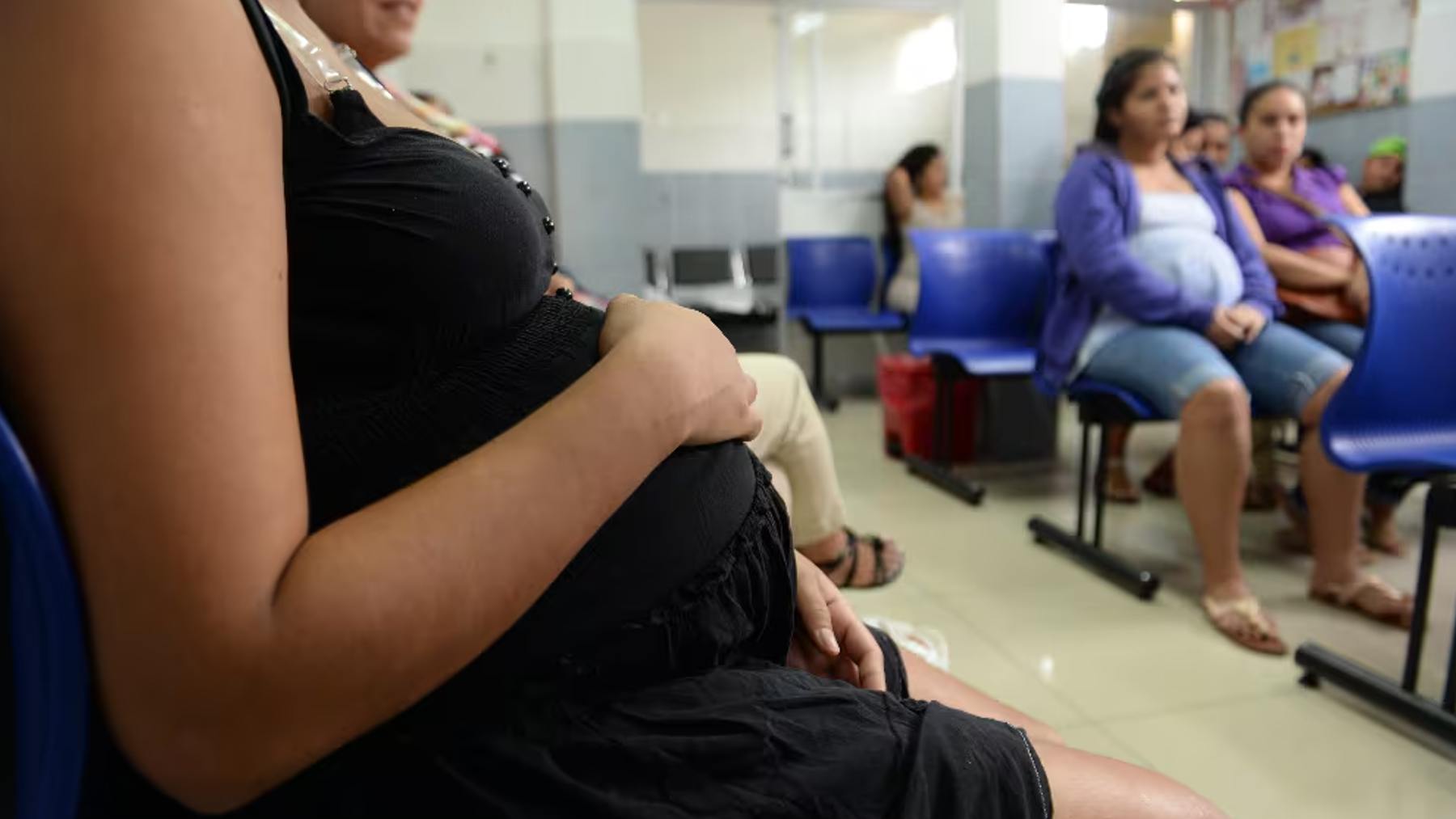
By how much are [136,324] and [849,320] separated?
15.3 feet

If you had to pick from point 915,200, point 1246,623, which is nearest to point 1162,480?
point 1246,623

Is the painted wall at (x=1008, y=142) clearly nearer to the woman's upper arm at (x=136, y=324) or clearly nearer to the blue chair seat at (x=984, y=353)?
the blue chair seat at (x=984, y=353)

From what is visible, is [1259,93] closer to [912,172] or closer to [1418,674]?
[1418,674]

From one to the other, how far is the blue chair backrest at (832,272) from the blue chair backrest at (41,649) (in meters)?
4.97

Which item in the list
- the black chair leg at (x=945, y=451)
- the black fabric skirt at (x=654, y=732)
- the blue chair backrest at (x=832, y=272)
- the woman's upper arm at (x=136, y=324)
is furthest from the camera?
the blue chair backrest at (x=832, y=272)

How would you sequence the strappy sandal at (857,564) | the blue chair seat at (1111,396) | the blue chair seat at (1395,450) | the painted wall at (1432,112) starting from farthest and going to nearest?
1. the painted wall at (1432,112)
2. the blue chair seat at (1111,396)
3. the strappy sandal at (857,564)
4. the blue chair seat at (1395,450)

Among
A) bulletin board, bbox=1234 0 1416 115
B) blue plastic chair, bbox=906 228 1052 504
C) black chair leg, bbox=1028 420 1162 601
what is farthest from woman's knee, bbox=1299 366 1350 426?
blue plastic chair, bbox=906 228 1052 504

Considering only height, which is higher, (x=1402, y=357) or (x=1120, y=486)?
(x=1402, y=357)

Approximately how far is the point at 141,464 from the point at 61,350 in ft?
0.20

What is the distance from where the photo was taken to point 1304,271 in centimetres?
297

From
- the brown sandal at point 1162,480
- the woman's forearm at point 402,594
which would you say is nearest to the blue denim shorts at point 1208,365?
the brown sandal at point 1162,480

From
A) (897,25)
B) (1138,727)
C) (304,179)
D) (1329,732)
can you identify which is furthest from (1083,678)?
(897,25)

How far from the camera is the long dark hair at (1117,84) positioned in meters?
2.73

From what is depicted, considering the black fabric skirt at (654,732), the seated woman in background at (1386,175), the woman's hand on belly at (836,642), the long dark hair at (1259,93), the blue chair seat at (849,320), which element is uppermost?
the long dark hair at (1259,93)
